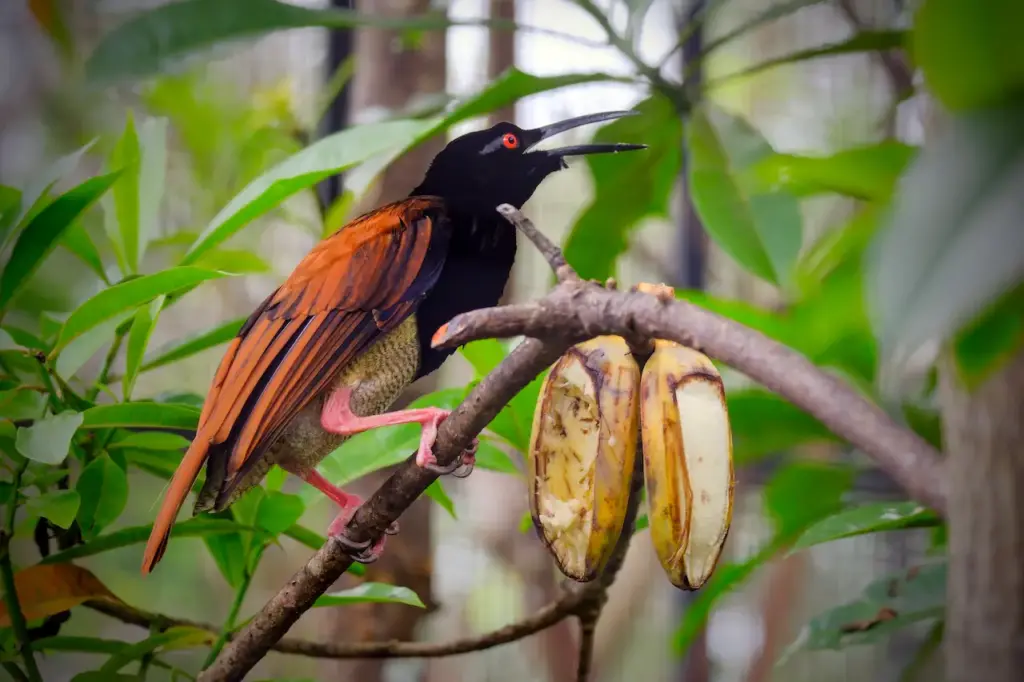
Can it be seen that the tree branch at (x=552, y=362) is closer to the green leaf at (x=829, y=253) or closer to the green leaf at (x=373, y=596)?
the green leaf at (x=373, y=596)

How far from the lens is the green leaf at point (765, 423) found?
0.79 metres

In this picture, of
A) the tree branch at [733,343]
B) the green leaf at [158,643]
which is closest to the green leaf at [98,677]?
the green leaf at [158,643]

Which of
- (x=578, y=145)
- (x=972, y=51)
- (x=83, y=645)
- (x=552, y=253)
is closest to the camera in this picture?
(x=972, y=51)

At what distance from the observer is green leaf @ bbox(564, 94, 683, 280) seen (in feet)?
2.54

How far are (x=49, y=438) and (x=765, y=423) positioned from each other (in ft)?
1.93

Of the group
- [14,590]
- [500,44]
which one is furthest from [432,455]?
[500,44]

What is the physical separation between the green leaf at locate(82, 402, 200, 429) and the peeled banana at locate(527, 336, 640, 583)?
1.00 ft

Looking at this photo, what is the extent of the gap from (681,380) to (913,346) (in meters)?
0.20

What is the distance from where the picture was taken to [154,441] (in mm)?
741

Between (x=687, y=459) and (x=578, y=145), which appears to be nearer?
(x=687, y=459)

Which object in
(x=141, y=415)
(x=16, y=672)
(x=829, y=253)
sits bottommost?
(x=16, y=672)

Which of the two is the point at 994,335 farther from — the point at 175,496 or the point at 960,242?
the point at 175,496

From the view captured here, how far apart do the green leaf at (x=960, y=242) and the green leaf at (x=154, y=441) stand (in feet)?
1.92

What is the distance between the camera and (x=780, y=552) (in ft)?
2.94
